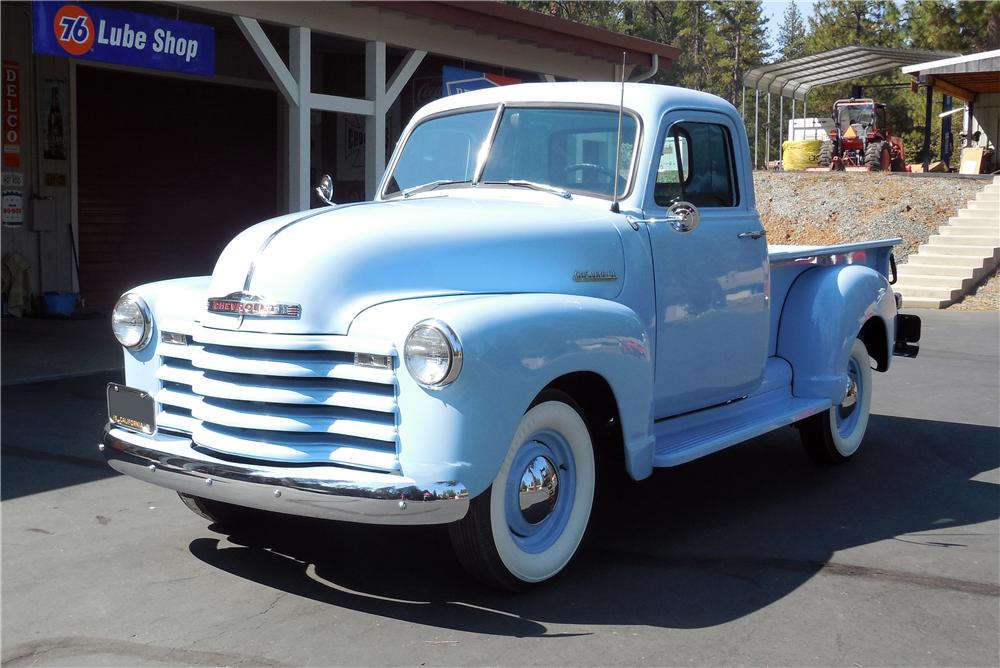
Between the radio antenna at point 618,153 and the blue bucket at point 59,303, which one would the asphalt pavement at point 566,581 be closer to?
the radio antenna at point 618,153

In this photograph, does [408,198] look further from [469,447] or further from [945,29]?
[945,29]

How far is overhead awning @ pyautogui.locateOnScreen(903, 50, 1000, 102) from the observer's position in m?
22.6

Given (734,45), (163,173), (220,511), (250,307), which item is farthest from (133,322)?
(734,45)

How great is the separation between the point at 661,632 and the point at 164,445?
6.48 feet

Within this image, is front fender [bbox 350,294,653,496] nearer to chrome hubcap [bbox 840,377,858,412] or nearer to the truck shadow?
the truck shadow

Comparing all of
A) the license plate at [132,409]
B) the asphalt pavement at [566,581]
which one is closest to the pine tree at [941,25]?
the asphalt pavement at [566,581]

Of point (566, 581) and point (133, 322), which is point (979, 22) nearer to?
point (566, 581)

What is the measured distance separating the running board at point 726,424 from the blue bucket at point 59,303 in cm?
952

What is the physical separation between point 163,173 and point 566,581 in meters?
12.0

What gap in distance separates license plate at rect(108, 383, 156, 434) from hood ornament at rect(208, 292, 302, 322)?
0.51 m

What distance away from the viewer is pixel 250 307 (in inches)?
154

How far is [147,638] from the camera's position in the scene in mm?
3678

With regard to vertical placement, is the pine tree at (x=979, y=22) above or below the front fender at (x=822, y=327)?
above

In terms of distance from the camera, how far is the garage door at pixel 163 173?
45.0 feet
